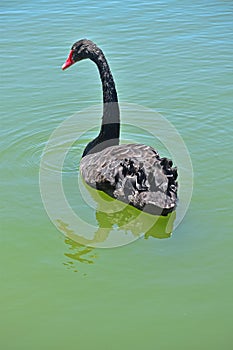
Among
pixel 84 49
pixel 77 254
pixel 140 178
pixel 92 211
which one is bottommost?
pixel 77 254

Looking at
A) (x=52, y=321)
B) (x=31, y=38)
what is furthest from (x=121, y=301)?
(x=31, y=38)

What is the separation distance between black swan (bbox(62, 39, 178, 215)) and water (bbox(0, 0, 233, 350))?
0.26 metres

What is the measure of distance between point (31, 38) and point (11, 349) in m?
6.31

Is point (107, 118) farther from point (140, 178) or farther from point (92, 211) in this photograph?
point (140, 178)

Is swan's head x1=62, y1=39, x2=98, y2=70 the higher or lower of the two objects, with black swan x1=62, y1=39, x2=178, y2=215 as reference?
higher

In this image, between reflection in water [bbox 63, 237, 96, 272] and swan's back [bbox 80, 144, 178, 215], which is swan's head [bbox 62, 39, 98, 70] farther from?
reflection in water [bbox 63, 237, 96, 272]

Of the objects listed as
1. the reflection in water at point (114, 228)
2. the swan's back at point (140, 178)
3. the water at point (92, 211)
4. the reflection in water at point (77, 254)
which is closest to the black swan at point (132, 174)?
the swan's back at point (140, 178)

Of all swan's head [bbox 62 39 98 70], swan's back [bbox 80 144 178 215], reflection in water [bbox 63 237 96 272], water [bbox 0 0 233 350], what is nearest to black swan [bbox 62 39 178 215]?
swan's back [bbox 80 144 178 215]

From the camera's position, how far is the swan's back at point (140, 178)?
567cm

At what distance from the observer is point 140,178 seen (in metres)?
5.72

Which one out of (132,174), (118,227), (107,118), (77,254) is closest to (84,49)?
(107,118)

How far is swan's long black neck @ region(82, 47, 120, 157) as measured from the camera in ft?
22.3

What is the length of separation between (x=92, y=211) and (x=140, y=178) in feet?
1.97

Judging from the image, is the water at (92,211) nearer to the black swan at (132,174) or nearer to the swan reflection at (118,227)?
the swan reflection at (118,227)
